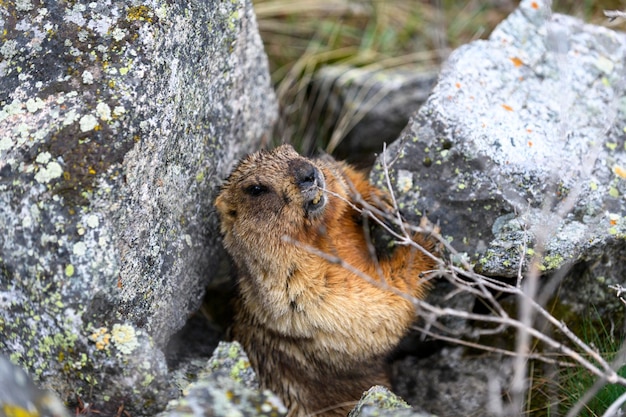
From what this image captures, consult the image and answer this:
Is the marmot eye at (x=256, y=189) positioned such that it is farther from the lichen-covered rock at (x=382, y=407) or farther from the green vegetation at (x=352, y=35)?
the green vegetation at (x=352, y=35)

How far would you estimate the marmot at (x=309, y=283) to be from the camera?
19.7 ft

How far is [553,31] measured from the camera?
22.5ft

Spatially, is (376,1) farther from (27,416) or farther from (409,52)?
(27,416)

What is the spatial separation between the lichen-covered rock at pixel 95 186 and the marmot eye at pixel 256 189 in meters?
0.55

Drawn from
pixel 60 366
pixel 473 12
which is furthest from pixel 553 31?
pixel 60 366

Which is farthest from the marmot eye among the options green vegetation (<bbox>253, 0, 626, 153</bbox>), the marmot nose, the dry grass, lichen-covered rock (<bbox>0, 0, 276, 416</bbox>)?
green vegetation (<bbox>253, 0, 626, 153</bbox>)

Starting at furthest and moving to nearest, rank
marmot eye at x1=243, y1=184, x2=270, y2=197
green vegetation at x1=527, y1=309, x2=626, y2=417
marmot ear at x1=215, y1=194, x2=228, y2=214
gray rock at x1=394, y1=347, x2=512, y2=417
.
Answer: gray rock at x1=394, y1=347, x2=512, y2=417, marmot ear at x1=215, y1=194, x2=228, y2=214, marmot eye at x1=243, y1=184, x2=270, y2=197, green vegetation at x1=527, y1=309, x2=626, y2=417

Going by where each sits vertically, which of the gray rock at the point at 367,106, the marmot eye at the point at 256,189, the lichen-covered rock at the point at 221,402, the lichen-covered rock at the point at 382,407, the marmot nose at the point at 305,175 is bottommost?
the lichen-covered rock at the point at 382,407

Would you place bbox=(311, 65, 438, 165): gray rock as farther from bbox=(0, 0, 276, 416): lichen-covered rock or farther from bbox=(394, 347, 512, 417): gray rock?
bbox=(0, 0, 276, 416): lichen-covered rock

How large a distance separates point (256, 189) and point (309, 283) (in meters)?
0.88

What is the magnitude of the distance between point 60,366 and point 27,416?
3.67 feet

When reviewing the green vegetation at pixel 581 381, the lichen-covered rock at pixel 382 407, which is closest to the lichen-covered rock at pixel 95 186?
the lichen-covered rock at pixel 382 407

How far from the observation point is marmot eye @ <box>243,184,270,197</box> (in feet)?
19.9

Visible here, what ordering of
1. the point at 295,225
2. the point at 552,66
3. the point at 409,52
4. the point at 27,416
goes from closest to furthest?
the point at 27,416 < the point at 295,225 < the point at 552,66 < the point at 409,52
